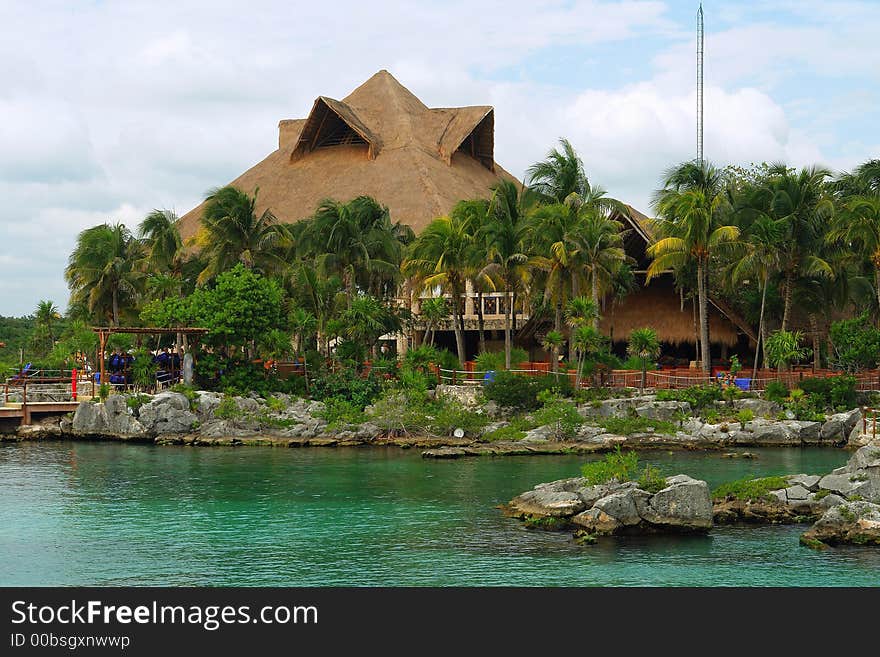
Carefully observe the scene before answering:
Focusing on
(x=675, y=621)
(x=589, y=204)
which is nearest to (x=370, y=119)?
(x=589, y=204)

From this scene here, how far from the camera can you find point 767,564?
23094 millimetres

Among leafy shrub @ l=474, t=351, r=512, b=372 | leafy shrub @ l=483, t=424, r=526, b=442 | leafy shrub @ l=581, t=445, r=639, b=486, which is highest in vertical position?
leafy shrub @ l=474, t=351, r=512, b=372

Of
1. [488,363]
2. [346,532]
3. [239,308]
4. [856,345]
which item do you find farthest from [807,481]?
[239,308]

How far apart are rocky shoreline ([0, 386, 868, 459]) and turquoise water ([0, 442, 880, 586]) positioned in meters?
2.28

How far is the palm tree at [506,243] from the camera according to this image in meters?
49.3

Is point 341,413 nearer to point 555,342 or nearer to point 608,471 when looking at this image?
point 555,342

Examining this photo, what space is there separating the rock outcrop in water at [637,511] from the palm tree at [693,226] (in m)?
22.2

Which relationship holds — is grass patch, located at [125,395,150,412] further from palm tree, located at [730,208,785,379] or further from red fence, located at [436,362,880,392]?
palm tree, located at [730,208,785,379]

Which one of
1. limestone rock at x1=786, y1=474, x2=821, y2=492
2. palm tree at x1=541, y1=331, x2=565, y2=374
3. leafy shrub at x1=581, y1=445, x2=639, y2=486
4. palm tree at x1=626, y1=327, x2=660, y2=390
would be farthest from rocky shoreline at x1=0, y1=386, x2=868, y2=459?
leafy shrub at x1=581, y1=445, x2=639, y2=486

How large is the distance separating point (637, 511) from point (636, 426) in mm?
18012

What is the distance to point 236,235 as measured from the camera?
5622 centimetres

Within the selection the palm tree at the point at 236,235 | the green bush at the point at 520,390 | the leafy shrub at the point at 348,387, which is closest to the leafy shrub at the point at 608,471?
the green bush at the point at 520,390

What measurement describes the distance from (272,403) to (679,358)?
75.3 ft

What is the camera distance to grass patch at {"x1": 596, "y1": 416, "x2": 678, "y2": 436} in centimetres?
4356
